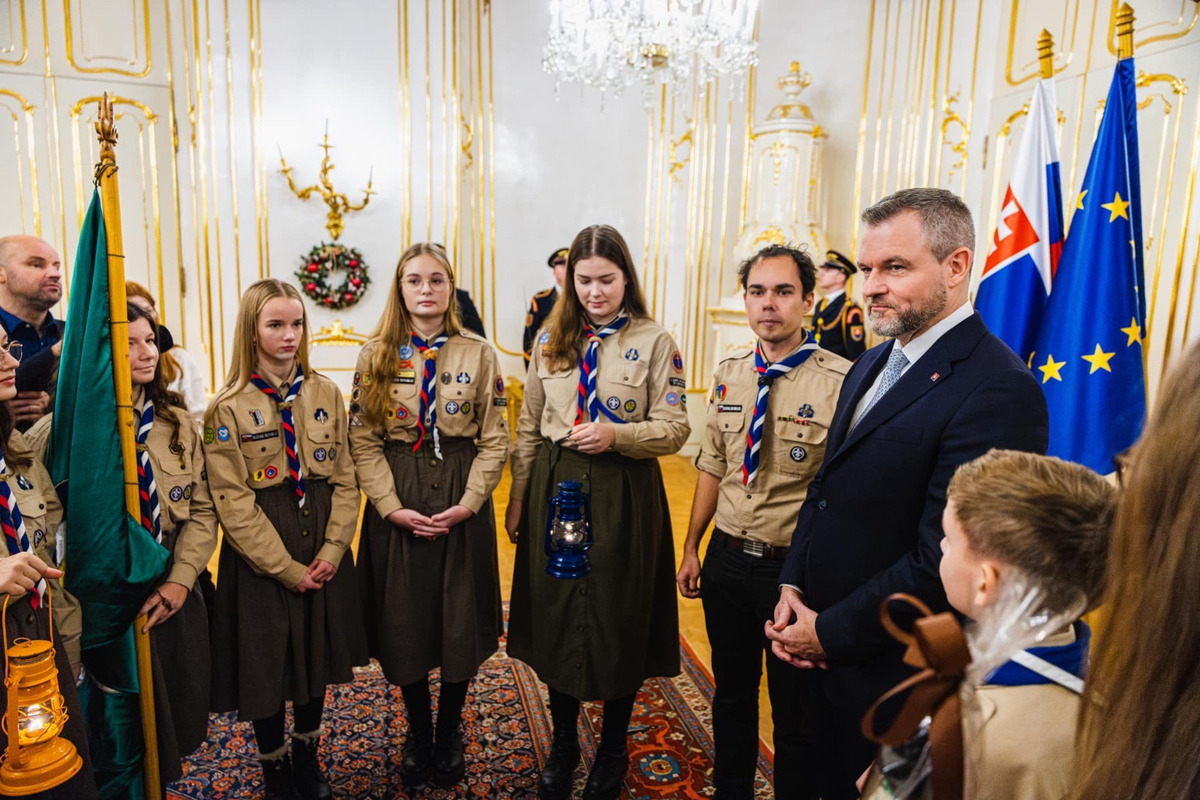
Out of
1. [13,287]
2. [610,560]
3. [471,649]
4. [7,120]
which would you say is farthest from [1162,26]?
[7,120]

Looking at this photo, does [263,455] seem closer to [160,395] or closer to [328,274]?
[160,395]

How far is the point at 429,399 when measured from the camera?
227cm

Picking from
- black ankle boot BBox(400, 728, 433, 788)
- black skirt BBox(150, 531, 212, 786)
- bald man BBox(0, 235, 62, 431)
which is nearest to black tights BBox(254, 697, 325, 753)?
black skirt BBox(150, 531, 212, 786)

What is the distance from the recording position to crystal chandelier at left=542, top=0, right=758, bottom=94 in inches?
201

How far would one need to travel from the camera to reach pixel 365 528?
2.34m

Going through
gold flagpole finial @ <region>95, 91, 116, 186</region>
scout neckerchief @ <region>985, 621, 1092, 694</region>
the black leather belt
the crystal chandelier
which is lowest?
the black leather belt

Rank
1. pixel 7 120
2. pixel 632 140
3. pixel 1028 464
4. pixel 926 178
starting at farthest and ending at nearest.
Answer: pixel 632 140, pixel 926 178, pixel 7 120, pixel 1028 464

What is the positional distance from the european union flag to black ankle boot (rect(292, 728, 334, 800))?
2.52 meters

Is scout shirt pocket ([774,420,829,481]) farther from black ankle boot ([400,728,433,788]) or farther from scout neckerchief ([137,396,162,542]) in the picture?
scout neckerchief ([137,396,162,542])

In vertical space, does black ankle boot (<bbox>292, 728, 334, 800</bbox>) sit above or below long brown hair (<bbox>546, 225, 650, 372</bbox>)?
below

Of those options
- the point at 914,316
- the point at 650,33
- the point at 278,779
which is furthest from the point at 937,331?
the point at 650,33

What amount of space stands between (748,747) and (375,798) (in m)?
1.12

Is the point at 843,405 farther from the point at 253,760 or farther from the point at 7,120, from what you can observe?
the point at 7,120

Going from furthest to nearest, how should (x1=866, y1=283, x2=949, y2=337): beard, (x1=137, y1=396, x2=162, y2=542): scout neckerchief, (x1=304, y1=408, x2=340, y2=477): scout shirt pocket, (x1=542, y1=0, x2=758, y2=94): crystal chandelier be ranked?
(x1=542, y1=0, x2=758, y2=94): crystal chandelier, (x1=304, y1=408, x2=340, y2=477): scout shirt pocket, (x1=137, y1=396, x2=162, y2=542): scout neckerchief, (x1=866, y1=283, x2=949, y2=337): beard
